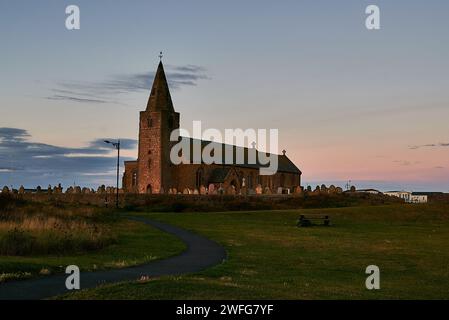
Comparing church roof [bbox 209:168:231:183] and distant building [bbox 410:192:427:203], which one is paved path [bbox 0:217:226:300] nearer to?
church roof [bbox 209:168:231:183]

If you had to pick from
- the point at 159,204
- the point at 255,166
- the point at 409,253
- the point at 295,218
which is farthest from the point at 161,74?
the point at 409,253

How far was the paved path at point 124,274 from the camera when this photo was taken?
1217 centimetres

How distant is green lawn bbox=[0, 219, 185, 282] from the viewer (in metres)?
14.9

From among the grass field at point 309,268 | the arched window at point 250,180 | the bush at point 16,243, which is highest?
the arched window at point 250,180

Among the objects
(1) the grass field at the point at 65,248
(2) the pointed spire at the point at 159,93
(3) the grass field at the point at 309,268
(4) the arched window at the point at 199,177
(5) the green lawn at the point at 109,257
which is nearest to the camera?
(3) the grass field at the point at 309,268

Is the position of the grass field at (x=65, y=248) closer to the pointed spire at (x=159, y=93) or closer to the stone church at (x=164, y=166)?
the stone church at (x=164, y=166)

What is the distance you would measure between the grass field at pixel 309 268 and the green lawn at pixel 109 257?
8.20 ft

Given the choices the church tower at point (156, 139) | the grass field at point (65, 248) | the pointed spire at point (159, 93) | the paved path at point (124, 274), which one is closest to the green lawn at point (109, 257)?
the grass field at point (65, 248)

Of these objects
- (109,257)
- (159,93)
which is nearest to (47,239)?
(109,257)

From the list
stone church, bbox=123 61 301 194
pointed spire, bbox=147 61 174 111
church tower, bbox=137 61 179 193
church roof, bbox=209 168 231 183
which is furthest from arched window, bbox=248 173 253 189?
pointed spire, bbox=147 61 174 111

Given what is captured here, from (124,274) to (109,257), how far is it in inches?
158

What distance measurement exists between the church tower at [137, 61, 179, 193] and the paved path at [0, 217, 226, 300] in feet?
194

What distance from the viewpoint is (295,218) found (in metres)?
43.8

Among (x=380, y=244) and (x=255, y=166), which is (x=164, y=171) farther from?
(x=380, y=244)
